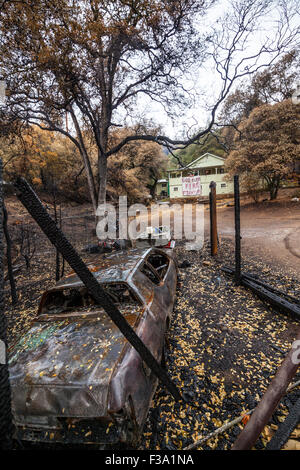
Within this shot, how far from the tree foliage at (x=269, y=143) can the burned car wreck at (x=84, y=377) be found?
1588cm

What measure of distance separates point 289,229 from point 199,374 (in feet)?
33.4

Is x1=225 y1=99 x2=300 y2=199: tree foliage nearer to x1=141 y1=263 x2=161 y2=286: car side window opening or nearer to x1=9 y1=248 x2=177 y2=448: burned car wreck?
x1=141 y1=263 x2=161 y2=286: car side window opening

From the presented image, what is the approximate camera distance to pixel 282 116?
15.3 m

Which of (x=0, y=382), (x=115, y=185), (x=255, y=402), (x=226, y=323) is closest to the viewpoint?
(x=0, y=382)

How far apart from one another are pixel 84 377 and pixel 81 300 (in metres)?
1.63

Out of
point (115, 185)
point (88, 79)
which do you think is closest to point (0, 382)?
point (88, 79)

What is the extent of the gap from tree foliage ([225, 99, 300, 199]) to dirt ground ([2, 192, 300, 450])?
11126mm

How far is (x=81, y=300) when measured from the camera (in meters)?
3.18

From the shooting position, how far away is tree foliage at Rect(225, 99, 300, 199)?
14556 mm

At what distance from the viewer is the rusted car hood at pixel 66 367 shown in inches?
60.9

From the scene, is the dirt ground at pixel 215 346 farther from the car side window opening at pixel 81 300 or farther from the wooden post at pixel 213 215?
the wooden post at pixel 213 215

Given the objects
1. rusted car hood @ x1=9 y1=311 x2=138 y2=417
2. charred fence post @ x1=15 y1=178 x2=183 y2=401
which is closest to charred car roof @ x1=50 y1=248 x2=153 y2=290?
rusted car hood @ x1=9 y1=311 x2=138 y2=417
